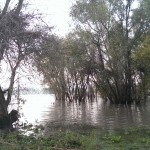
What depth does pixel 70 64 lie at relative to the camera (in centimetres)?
3478

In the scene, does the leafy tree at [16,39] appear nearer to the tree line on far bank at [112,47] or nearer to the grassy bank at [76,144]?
the grassy bank at [76,144]

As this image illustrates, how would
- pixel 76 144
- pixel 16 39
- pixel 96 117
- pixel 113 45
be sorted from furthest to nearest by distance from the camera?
pixel 113 45
pixel 96 117
pixel 16 39
pixel 76 144

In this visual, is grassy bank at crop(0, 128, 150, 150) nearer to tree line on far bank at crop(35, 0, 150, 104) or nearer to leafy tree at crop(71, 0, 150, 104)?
tree line on far bank at crop(35, 0, 150, 104)

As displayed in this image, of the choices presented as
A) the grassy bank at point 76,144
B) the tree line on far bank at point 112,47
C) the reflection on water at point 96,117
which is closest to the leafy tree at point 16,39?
the reflection on water at point 96,117

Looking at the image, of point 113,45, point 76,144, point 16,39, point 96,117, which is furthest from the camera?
point 113,45

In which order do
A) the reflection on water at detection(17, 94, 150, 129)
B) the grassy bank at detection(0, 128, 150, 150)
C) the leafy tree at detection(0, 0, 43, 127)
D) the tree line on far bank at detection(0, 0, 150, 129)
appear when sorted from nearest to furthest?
the grassy bank at detection(0, 128, 150, 150) → the leafy tree at detection(0, 0, 43, 127) → the reflection on water at detection(17, 94, 150, 129) → the tree line on far bank at detection(0, 0, 150, 129)


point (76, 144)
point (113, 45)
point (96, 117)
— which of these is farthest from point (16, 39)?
point (113, 45)

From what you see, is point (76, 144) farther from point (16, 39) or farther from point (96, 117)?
point (96, 117)

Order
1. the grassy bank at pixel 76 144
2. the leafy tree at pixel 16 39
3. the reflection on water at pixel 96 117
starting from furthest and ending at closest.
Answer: the reflection on water at pixel 96 117 → the leafy tree at pixel 16 39 → the grassy bank at pixel 76 144

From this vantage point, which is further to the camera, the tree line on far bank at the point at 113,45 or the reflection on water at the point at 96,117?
the tree line on far bank at the point at 113,45

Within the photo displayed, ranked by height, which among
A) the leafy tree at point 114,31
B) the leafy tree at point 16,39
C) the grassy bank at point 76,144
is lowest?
the grassy bank at point 76,144

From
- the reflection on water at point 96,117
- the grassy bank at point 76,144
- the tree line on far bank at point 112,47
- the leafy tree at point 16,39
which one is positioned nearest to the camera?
the grassy bank at point 76,144

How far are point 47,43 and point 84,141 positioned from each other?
17.9 ft

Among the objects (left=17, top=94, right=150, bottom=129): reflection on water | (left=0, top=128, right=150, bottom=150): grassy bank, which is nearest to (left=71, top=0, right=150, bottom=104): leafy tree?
(left=17, top=94, right=150, bottom=129): reflection on water
